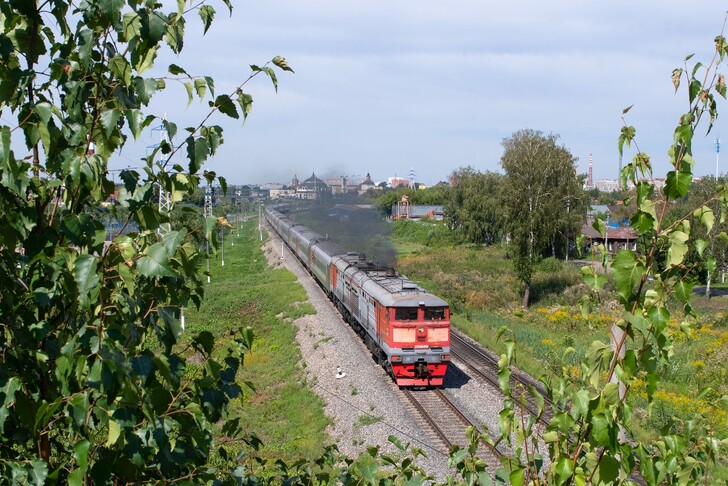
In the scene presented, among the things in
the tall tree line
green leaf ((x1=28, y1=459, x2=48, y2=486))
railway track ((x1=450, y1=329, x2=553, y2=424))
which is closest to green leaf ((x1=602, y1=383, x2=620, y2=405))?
green leaf ((x1=28, y1=459, x2=48, y2=486))

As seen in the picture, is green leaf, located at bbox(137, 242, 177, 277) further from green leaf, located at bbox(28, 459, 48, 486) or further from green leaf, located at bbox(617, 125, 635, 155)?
green leaf, located at bbox(617, 125, 635, 155)

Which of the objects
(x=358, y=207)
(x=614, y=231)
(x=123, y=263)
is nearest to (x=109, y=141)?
(x=123, y=263)

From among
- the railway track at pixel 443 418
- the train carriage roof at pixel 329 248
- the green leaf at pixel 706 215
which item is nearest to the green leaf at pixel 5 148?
the green leaf at pixel 706 215

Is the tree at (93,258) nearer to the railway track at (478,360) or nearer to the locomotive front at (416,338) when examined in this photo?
the locomotive front at (416,338)

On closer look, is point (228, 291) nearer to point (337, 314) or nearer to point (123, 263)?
point (337, 314)

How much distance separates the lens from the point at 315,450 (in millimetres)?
14734

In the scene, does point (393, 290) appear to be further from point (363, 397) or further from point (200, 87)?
point (200, 87)

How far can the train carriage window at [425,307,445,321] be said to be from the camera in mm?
17594

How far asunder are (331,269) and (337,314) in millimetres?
2149

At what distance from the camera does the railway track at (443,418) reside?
13703mm

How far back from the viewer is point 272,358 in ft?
76.9

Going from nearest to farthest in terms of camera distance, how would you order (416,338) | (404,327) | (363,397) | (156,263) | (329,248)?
1. (156,263)
2. (363,397)
3. (404,327)
4. (416,338)
5. (329,248)

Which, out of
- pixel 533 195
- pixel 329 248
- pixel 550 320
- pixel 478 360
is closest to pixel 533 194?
pixel 533 195

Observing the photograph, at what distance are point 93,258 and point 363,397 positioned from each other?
15.1m
